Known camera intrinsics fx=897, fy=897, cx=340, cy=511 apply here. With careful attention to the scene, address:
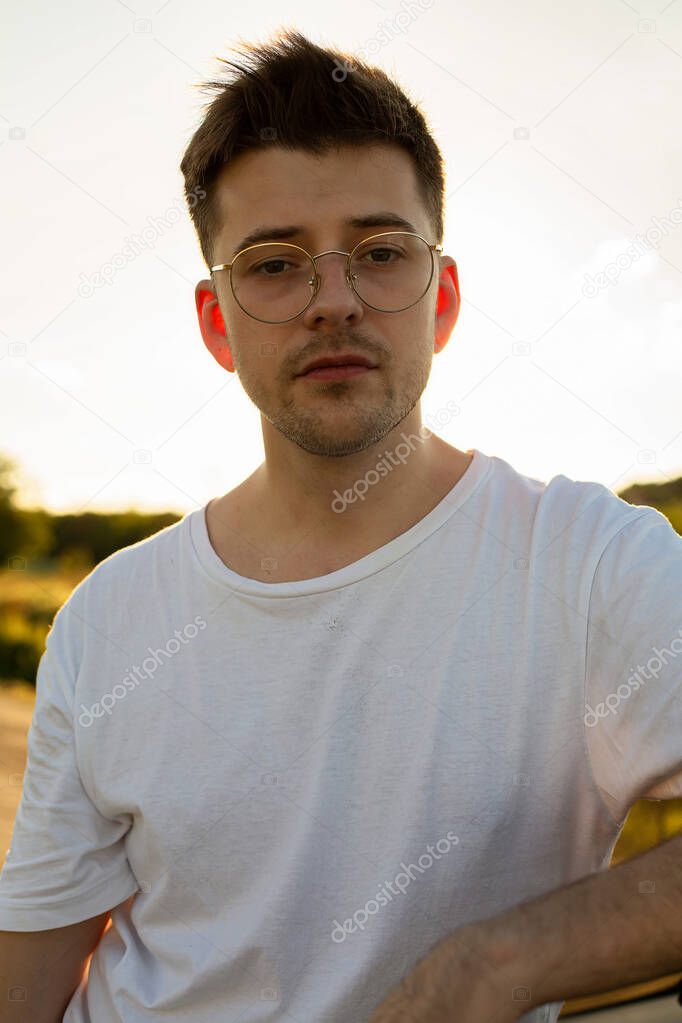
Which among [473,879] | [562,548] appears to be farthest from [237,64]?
[473,879]

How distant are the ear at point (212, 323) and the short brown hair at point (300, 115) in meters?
0.07

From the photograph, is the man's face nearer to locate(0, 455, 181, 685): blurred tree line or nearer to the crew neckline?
the crew neckline

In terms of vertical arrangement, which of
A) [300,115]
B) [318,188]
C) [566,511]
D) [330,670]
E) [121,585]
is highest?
[300,115]

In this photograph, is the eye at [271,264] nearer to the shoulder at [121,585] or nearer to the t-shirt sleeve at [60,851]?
the shoulder at [121,585]

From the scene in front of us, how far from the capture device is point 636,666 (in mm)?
1547

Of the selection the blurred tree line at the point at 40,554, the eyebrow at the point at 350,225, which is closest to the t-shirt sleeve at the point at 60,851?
the eyebrow at the point at 350,225

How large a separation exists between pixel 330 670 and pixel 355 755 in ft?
0.57

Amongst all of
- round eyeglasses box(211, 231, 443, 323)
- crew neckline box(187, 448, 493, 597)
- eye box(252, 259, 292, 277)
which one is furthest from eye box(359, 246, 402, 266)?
crew neckline box(187, 448, 493, 597)

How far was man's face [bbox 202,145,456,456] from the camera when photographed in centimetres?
189

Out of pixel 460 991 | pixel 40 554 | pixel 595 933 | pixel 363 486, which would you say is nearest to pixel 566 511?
pixel 363 486

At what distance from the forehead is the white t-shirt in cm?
61

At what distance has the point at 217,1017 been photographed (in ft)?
5.82

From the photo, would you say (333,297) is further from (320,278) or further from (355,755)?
(355,755)

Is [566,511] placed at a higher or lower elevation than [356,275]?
lower
